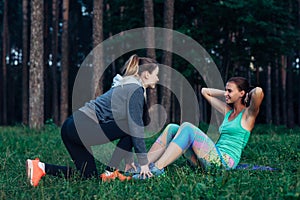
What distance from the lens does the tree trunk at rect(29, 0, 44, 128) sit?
13.1 metres

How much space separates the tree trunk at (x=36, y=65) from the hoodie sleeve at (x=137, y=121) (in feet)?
29.7

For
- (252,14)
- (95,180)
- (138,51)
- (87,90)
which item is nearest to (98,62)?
(138,51)

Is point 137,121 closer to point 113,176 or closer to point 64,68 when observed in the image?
point 113,176

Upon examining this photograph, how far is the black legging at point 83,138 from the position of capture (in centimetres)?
478

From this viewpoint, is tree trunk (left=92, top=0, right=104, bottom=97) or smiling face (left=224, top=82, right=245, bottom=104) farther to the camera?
tree trunk (left=92, top=0, right=104, bottom=97)

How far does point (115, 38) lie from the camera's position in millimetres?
19031

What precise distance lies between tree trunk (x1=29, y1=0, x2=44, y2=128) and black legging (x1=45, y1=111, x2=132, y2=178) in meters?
8.55

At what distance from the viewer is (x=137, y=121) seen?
4727 millimetres

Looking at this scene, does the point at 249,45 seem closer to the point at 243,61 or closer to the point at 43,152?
the point at 243,61

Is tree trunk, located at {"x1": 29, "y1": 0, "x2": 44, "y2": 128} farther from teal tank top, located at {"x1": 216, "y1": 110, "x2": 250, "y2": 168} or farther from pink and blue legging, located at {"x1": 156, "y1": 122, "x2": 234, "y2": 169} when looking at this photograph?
teal tank top, located at {"x1": 216, "y1": 110, "x2": 250, "y2": 168}

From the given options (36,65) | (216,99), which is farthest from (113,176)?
(36,65)

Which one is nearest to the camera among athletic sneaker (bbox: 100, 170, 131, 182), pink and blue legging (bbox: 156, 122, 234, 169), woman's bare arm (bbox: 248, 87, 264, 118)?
athletic sneaker (bbox: 100, 170, 131, 182)

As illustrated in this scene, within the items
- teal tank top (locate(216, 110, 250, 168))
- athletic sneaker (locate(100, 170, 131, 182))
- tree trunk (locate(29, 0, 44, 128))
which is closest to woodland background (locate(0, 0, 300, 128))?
tree trunk (locate(29, 0, 44, 128))

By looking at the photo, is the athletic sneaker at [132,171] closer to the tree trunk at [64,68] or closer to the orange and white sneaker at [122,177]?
the orange and white sneaker at [122,177]
